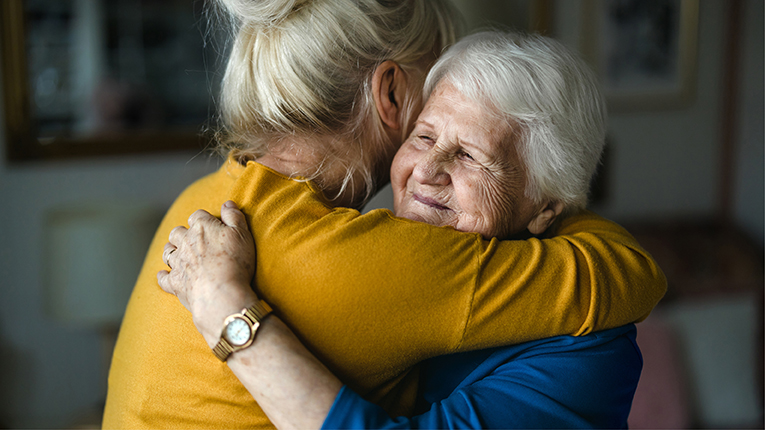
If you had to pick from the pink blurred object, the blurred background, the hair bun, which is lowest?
the pink blurred object

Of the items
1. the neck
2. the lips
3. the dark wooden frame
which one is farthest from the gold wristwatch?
the dark wooden frame

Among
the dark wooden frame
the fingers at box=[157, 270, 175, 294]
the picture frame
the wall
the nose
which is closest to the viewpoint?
the fingers at box=[157, 270, 175, 294]

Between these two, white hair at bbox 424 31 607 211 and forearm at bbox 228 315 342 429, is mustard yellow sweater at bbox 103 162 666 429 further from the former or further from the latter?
white hair at bbox 424 31 607 211

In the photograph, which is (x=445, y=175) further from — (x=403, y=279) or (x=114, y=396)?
(x=114, y=396)

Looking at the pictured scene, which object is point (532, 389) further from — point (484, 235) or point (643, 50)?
point (643, 50)

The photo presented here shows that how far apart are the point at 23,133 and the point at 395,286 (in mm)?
2725

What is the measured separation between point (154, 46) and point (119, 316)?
1390 mm

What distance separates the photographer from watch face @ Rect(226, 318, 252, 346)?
722 mm

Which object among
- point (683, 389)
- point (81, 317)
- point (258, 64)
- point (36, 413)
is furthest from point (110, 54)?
point (683, 389)

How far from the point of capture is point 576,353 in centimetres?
84

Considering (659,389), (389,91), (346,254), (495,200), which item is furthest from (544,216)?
(659,389)

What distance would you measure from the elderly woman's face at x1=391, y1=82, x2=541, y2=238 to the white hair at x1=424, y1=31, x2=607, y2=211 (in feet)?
0.09

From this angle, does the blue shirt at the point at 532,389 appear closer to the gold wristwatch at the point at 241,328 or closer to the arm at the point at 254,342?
the arm at the point at 254,342

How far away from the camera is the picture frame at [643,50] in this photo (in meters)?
3.48
